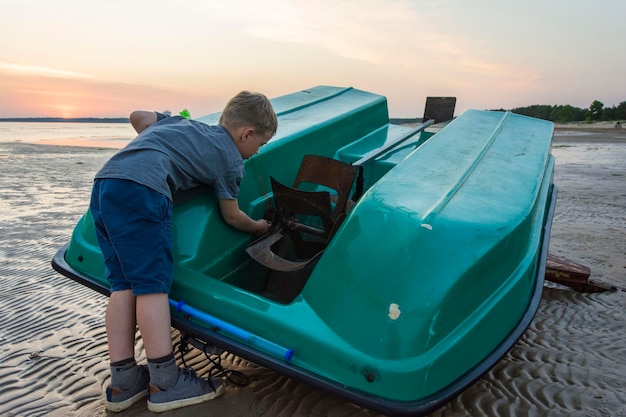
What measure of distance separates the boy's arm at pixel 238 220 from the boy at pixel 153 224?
0.10 m

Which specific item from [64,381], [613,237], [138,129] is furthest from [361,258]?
[613,237]

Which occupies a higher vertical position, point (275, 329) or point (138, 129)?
point (138, 129)

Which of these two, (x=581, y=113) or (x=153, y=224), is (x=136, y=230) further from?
(x=581, y=113)

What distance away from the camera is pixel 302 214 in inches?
95.4

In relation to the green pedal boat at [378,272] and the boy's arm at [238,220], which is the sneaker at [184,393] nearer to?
the green pedal boat at [378,272]

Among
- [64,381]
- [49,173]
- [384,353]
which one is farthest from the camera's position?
[49,173]

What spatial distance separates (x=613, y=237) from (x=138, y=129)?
187 inches

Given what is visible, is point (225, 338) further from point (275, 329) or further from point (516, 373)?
point (516, 373)

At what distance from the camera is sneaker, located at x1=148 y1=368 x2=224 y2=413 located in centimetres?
177

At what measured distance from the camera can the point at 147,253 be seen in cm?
170

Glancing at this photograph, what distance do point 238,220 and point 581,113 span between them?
44982 mm

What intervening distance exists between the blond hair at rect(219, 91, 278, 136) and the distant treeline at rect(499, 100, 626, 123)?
113 feet

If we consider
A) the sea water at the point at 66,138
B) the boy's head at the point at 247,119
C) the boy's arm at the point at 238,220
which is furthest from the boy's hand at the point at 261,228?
the sea water at the point at 66,138

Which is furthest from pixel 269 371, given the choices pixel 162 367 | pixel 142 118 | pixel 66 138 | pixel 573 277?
pixel 66 138
